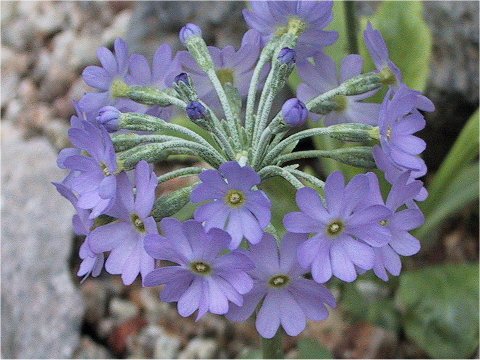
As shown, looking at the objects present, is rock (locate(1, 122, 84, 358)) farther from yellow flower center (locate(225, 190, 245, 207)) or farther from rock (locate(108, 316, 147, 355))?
yellow flower center (locate(225, 190, 245, 207))

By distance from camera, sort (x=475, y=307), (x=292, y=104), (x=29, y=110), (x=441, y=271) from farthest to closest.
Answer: (x=29, y=110) → (x=441, y=271) → (x=475, y=307) → (x=292, y=104)

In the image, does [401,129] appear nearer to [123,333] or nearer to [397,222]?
[397,222]

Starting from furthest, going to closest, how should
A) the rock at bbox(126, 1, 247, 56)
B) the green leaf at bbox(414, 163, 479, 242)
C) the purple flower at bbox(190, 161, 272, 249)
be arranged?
the rock at bbox(126, 1, 247, 56) < the green leaf at bbox(414, 163, 479, 242) < the purple flower at bbox(190, 161, 272, 249)

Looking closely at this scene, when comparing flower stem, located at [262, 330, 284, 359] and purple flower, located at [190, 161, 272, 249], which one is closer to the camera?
purple flower, located at [190, 161, 272, 249]

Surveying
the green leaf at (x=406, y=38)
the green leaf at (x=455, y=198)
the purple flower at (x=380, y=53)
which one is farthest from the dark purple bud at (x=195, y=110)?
the green leaf at (x=455, y=198)

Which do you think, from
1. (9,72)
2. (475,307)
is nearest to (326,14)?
(475,307)

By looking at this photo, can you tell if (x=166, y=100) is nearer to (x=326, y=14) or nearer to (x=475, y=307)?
(x=326, y=14)

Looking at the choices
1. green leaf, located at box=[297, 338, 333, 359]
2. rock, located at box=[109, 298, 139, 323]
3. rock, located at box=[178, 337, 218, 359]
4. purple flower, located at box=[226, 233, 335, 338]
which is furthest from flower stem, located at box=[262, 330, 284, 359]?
A: rock, located at box=[109, 298, 139, 323]
